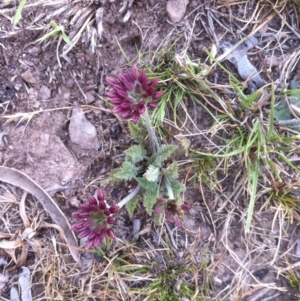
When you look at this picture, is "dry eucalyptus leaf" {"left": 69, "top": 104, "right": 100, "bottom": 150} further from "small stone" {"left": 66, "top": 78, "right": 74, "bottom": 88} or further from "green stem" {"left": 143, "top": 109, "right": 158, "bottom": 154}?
"green stem" {"left": 143, "top": 109, "right": 158, "bottom": 154}

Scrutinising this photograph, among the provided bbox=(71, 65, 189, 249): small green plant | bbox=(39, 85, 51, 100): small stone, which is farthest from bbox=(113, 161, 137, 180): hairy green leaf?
bbox=(39, 85, 51, 100): small stone

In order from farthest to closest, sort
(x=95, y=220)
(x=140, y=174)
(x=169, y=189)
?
1. (x=140, y=174)
2. (x=169, y=189)
3. (x=95, y=220)

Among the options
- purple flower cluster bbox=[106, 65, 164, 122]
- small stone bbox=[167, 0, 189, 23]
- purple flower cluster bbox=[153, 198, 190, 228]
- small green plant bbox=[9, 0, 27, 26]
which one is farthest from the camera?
small stone bbox=[167, 0, 189, 23]

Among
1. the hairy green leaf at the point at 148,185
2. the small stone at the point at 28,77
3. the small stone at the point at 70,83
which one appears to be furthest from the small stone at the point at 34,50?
the hairy green leaf at the point at 148,185

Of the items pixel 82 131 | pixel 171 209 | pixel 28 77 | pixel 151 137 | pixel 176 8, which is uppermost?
pixel 176 8

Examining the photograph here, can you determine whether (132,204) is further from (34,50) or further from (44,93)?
(34,50)

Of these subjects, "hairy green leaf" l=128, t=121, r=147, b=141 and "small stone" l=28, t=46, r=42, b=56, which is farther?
"small stone" l=28, t=46, r=42, b=56

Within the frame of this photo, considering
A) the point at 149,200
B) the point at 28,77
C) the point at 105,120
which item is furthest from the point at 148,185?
the point at 28,77

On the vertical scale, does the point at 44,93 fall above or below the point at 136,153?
above

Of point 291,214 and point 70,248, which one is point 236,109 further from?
point 70,248
